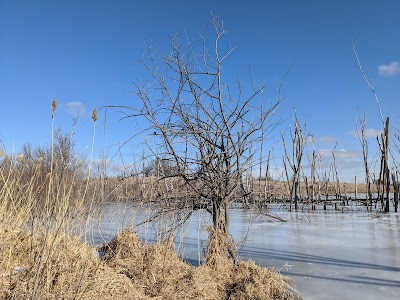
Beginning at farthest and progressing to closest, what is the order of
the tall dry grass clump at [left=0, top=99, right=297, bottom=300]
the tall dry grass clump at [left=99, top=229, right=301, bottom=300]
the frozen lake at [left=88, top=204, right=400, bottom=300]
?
the frozen lake at [left=88, top=204, right=400, bottom=300] < the tall dry grass clump at [left=99, top=229, right=301, bottom=300] < the tall dry grass clump at [left=0, top=99, right=297, bottom=300]

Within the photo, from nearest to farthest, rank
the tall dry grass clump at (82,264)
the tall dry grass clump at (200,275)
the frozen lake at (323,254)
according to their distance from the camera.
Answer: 1. the tall dry grass clump at (82,264)
2. the tall dry grass clump at (200,275)
3. the frozen lake at (323,254)

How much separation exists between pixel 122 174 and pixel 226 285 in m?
1.94

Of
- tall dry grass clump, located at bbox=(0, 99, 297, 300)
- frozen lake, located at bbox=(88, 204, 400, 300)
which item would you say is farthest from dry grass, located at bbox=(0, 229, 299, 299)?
frozen lake, located at bbox=(88, 204, 400, 300)

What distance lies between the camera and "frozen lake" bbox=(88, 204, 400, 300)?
11.8ft

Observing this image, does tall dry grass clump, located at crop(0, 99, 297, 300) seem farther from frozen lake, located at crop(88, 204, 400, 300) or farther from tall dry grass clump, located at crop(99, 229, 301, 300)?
frozen lake, located at crop(88, 204, 400, 300)

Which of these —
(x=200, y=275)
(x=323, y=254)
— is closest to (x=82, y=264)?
(x=200, y=275)

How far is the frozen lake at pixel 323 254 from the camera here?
142 inches

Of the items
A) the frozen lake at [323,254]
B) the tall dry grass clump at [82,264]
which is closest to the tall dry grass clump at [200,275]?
the tall dry grass clump at [82,264]

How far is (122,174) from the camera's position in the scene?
181 inches

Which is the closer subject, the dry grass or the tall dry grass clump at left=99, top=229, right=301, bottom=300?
the dry grass

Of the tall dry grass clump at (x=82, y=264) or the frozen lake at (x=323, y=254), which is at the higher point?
the tall dry grass clump at (x=82, y=264)

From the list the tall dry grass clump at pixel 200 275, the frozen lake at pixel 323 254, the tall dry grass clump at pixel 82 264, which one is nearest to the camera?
the tall dry grass clump at pixel 82 264

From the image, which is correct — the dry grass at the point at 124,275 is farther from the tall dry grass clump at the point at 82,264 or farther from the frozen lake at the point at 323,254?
the frozen lake at the point at 323,254

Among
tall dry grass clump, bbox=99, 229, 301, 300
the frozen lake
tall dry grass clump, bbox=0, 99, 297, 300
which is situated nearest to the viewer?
tall dry grass clump, bbox=0, 99, 297, 300
